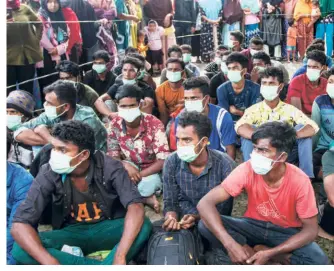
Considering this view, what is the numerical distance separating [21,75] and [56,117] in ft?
6.66

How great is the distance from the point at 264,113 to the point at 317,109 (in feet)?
1.55

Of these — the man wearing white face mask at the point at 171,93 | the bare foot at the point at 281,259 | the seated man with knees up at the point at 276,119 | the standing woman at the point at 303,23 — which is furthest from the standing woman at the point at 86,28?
the standing woman at the point at 303,23

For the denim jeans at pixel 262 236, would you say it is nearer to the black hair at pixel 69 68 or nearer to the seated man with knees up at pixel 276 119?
the seated man with knees up at pixel 276 119

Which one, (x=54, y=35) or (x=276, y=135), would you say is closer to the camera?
(x=276, y=135)

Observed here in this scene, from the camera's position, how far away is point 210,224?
9.11ft

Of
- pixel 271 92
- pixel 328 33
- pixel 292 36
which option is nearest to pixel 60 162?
pixel 271 92

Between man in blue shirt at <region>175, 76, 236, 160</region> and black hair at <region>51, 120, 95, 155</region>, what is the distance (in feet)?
3.54

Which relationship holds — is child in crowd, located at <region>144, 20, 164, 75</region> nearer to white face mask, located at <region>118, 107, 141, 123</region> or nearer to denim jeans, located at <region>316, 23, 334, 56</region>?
denim jeans, located at <region>316, 23, 334, 56</region>

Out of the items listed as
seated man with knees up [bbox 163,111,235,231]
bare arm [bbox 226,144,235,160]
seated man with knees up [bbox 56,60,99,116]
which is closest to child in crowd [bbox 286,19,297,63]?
seated man with knees up [bbox 56,60,99,116]

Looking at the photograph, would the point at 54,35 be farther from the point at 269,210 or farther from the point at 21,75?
the point at 269,210

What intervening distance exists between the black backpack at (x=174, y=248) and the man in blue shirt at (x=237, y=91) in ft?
7.28

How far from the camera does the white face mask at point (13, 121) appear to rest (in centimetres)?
385

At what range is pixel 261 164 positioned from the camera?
9.04ft

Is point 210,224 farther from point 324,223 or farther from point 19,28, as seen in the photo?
point 19,28
